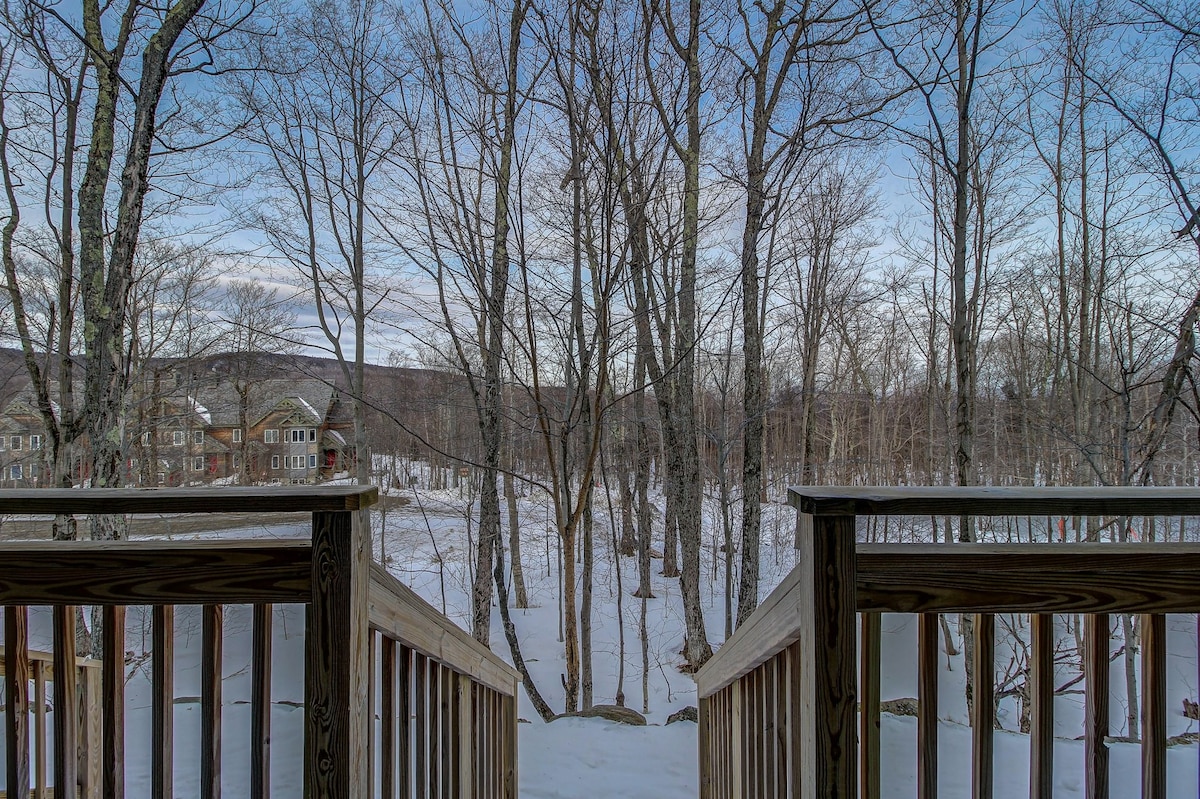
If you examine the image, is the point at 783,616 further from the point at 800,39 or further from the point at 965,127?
the point at 800,39

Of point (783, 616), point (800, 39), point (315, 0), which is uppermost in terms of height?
point (315, 0)

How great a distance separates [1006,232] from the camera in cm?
820

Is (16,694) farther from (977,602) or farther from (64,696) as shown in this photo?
(977,602)

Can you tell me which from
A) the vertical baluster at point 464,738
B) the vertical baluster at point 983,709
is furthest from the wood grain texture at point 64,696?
the vertical baluster at point 983,709

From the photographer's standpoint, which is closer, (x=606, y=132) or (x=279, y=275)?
(x=606, y=132)

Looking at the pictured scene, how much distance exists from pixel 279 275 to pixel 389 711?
25.4 feet

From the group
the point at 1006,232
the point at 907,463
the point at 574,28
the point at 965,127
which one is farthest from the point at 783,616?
the point at 907,463

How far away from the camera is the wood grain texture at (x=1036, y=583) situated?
913mm

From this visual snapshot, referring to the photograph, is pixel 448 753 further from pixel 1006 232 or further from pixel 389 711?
pixel 1006 232

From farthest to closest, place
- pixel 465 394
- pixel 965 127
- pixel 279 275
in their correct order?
pixel 465 394, pixel 279 275, pixel 965 127

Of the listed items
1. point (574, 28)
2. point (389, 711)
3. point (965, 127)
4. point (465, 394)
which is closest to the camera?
point (389, 711)

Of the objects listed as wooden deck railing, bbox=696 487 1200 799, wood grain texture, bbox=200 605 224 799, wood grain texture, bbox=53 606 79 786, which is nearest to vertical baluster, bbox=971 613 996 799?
wooden deck railing, bbox=696 487 1200 799

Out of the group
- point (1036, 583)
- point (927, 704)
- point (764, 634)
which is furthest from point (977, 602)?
point (764, 634)

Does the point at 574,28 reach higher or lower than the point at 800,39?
lower
